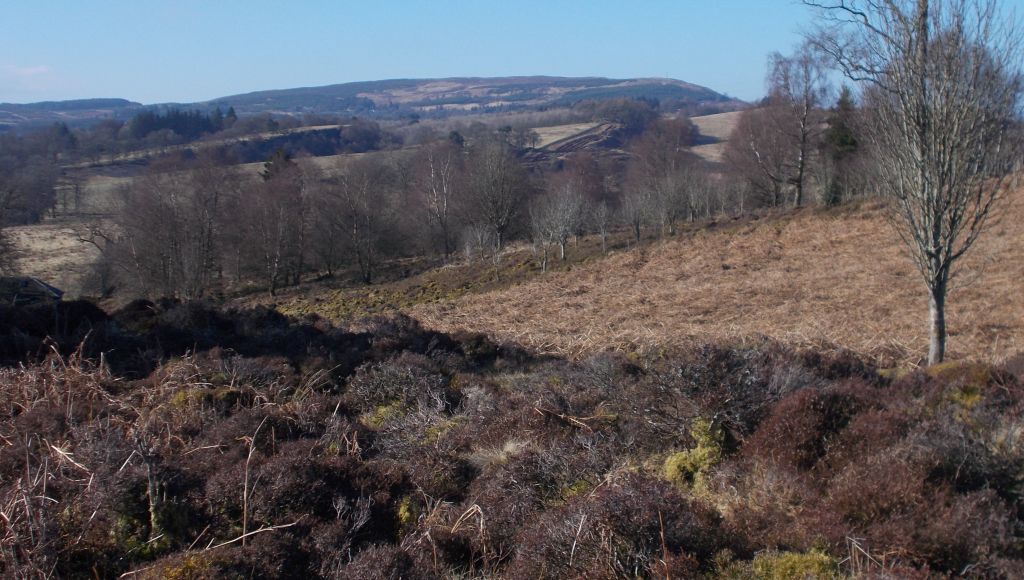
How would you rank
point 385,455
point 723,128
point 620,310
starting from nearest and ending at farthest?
point 385,455 → point 620,310 → point 723,128

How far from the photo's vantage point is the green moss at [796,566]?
305 cm

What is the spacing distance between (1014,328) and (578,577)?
1106 cm

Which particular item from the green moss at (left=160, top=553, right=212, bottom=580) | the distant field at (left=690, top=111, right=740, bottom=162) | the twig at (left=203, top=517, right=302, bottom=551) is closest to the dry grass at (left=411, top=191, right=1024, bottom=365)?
the twig at (left=203, top=517, right=302, bottom=551)

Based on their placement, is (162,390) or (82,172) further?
(82,172)

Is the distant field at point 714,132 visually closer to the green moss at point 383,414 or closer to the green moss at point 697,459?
the green moss at point 383,414

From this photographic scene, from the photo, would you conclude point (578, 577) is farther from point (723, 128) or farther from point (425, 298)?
point (723, 128)

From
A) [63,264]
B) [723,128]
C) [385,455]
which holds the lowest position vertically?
[63,264]

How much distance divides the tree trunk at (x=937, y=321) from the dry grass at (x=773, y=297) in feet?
3.59

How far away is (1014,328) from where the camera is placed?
11.0 m

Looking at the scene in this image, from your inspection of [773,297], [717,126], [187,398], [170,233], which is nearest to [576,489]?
[187,398]

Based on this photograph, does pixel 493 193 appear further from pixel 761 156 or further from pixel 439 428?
pixel 439 428

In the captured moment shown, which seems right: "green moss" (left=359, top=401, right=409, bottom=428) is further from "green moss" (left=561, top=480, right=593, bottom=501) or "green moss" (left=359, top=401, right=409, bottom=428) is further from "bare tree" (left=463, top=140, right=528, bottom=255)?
"bare tree" (left=463, top=140, right=528, bottom=255)

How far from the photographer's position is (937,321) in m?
7.68

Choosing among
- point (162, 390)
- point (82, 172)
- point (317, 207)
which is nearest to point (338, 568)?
point (162, 390)
